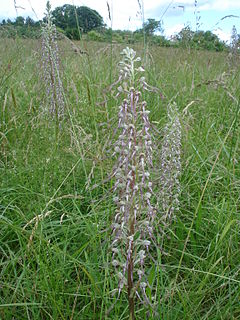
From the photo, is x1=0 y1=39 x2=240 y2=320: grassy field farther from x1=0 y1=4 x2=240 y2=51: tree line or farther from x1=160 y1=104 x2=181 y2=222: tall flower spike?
x1=0 y1=4 x2=240 y2=51: tree line

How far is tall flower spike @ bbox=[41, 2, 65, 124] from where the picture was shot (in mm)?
3688

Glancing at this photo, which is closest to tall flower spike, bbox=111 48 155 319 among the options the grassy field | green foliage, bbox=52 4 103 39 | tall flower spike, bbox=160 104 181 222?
the grassy field

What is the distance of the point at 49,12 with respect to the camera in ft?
12.1

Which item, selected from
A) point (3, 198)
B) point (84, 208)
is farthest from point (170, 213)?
point (3, 198)

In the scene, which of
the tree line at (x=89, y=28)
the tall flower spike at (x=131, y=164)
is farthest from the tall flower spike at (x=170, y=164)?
the tree line at (x=89, y=28)

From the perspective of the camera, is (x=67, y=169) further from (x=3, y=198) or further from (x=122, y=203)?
(x=122, y=203)

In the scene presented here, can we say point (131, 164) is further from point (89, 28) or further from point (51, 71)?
point (89, 28)

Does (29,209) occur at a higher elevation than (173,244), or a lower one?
higher

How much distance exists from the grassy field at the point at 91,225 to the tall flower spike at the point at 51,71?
20 cm

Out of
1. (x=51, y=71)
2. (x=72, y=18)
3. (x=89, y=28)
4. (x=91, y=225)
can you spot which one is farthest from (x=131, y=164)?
(x=89, y=28)

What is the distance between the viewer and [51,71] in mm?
3803

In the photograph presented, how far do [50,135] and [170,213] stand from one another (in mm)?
1638

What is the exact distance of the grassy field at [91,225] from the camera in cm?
188

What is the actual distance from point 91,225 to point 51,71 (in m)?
2.03
